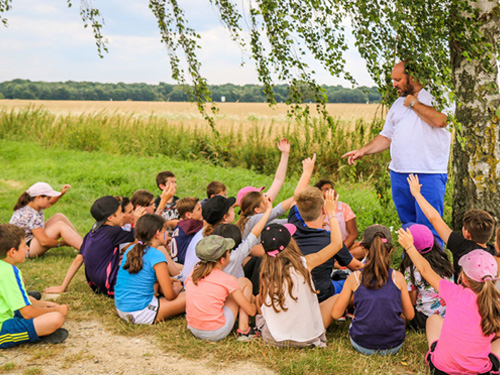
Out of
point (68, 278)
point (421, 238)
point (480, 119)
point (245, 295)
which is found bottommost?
point (68, 278)

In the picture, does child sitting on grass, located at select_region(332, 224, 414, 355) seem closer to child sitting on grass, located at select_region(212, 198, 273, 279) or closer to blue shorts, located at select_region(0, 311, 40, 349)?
child sitting on grass, located at select_region(212, 198, 273, 279)

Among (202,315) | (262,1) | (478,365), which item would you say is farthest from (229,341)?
(262,1)

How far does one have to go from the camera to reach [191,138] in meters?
13.4

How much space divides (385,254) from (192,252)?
1.79 m

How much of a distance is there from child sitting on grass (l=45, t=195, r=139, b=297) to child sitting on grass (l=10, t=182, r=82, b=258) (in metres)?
1.29

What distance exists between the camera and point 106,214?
467 centimetres

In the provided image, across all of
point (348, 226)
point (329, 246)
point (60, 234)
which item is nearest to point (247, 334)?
point (329, 246)

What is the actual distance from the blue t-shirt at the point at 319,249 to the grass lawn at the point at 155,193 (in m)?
0.31

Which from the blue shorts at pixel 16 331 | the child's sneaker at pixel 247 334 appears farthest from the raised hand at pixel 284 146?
the blue shorts at pixel 16 331

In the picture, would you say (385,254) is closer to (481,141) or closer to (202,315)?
(202,315)

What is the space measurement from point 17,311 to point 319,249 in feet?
7.57

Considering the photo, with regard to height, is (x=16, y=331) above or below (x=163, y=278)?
below

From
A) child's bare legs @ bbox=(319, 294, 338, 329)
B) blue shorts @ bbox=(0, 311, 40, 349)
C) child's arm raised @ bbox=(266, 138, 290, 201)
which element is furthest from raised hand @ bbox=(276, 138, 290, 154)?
blue shorts @ bbox=(0, 311, 40, 349)

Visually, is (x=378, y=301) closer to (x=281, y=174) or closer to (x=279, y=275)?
(x=279, y=275)
